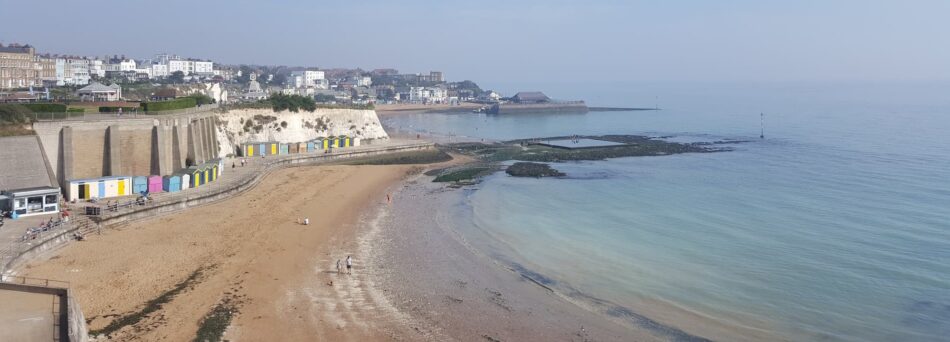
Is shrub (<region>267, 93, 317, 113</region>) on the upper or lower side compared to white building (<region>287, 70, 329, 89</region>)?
lower

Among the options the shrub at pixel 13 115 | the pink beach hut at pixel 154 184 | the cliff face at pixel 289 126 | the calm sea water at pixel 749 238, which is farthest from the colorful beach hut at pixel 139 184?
the cliff face at pixel 289 126

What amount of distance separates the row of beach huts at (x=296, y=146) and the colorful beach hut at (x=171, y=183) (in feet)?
50.8

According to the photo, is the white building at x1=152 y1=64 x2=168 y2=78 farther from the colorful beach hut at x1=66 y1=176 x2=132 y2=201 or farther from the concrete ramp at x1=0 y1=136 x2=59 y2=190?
the concrete ramp at x1=0 y1=136 x2=59 y2=190

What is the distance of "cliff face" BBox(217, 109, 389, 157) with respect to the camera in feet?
146

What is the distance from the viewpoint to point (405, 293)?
59.9ft

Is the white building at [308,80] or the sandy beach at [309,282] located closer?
the sandy beach at [309,282]

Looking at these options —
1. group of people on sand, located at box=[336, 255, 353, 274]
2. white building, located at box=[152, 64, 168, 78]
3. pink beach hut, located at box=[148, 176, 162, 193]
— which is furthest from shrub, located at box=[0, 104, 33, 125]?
white building, located at box=[152, 64, 168, 78]

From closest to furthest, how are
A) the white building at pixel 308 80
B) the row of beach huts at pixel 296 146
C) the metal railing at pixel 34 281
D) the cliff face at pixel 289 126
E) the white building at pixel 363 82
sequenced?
1. the metal railing at pixel 34 281
2. the cliff face at pixel 289 126
3. the row of beach huts at pixel 296 146
4. the white building at pixel 308 80
5. the white building at pixel 363 82

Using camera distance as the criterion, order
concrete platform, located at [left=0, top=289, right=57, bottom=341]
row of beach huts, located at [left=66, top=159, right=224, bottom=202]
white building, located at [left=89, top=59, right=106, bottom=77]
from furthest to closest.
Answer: white building, located at [left=89, top=59, right=106, bottom=77], row of beach huts, located at [left=66, top=159, right=224, bottom=202], concrete platform, located at [left=0, top=289, right=57, bottom=341]

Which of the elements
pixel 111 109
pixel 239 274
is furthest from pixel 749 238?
pixel 111 109

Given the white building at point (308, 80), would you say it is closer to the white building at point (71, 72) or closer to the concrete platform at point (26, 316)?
the white building at point (71, 72)

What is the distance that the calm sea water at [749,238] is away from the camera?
17.6 meters

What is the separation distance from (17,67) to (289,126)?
3401cm

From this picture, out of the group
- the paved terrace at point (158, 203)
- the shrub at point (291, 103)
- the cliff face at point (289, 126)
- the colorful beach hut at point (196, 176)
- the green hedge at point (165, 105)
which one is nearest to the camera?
the paved terrace at point (158, 203)
